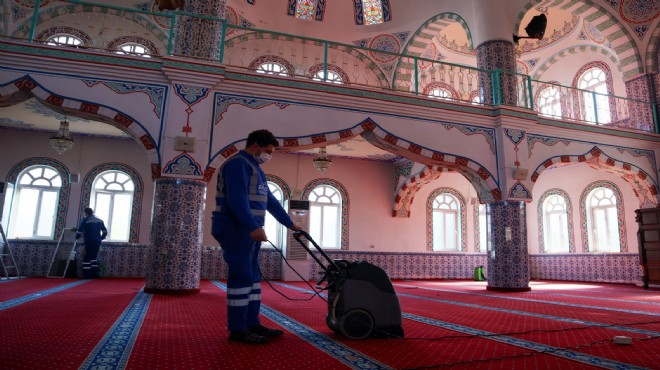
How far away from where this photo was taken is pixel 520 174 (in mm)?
7344

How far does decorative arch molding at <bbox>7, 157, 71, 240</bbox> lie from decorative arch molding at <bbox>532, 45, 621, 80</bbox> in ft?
36.1

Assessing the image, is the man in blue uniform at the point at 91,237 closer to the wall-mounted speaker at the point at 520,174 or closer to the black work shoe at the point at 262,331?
the black work shoe at the point at 262,331

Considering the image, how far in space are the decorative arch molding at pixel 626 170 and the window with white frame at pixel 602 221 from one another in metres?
0.88

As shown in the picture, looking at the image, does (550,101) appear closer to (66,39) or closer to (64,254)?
(66,39)

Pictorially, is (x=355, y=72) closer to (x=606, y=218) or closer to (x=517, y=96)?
(x=517, y=96)

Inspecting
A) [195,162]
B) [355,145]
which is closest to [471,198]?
[355,145]

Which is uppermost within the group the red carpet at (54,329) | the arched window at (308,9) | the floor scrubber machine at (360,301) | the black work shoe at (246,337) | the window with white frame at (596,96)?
the arched window at (308,9)

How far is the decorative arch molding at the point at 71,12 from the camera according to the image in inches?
333

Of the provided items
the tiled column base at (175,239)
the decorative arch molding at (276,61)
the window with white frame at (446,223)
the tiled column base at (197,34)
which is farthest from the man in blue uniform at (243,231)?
the window with white frame at (446,223)

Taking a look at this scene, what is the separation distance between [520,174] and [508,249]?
1.24 m

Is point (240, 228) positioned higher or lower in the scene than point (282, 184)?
lower

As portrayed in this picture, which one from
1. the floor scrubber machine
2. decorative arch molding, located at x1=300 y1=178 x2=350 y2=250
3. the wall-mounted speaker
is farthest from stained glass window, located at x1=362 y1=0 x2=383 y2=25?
the floor scrubber machine

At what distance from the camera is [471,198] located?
37.2ft

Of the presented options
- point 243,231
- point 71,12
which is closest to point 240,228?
point 243,231
